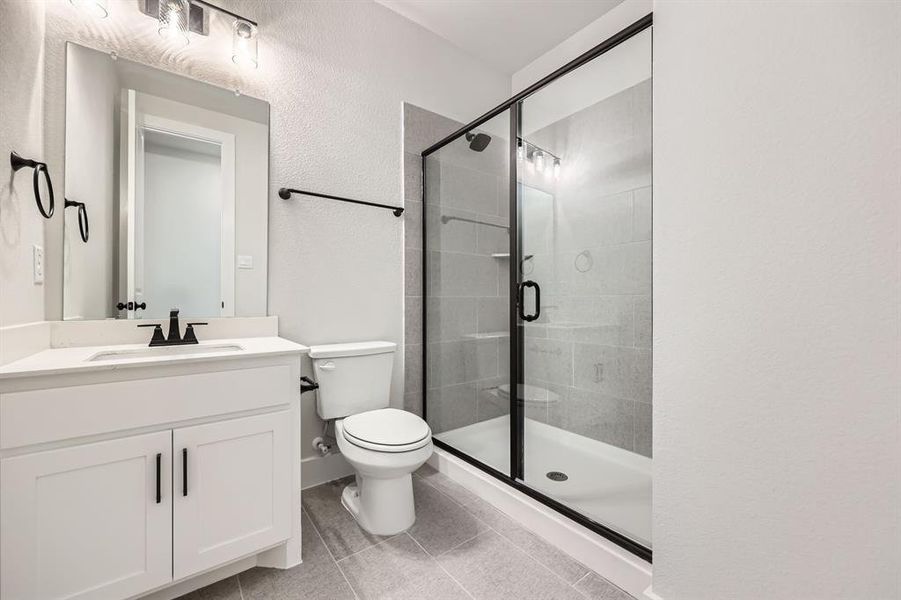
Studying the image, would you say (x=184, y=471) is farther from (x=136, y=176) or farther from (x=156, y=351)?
(x=136, y=176)

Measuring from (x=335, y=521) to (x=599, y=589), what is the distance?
3.56 ft

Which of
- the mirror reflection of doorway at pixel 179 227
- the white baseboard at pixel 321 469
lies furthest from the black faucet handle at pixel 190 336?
the white baseboard at pixel 321 469

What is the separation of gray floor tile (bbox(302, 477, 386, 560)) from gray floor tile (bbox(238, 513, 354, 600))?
73 mm

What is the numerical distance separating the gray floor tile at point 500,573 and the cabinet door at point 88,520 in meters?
0.93

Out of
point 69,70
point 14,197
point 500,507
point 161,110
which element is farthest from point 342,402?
point 69,70

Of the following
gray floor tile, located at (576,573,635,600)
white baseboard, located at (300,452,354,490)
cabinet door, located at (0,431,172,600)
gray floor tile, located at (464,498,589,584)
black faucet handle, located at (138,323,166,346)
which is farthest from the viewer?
white baseboard, located at (300,452,354,490)

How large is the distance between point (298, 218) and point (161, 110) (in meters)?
0.68

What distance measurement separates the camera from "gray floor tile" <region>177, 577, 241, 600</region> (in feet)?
4.17

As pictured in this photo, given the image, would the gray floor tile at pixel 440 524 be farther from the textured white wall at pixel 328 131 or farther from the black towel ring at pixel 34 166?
the black towel ring at pixel 34 166

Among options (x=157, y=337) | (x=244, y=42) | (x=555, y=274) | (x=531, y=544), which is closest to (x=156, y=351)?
(x=157, y=337)

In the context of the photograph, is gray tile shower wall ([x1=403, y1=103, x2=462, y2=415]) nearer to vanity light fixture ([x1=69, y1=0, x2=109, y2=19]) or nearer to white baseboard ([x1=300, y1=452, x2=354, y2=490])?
white baseboard ([x1=300, y1=452, x2=354, y2=490])

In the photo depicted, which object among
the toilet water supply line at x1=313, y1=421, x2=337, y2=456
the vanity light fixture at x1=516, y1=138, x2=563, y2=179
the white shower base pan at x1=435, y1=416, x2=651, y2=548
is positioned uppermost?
the vanity light fixture at x1=516, y1=138, x2=563, y2=179

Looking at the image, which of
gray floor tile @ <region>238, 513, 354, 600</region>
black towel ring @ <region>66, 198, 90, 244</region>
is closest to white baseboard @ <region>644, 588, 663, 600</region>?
gray floor tile @ <region>238, 513, 354, 600</region>

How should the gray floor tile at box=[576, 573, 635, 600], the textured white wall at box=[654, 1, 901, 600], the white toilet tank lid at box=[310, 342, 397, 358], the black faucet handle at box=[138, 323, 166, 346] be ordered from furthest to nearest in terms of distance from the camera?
1. the white toilet tank lid at box=[310, 342, 397, 358]
2. the black faucet handle at box=[138, 323, 166, 346]
3. the gray floor tile at box=[576, 573, 635, 600]
4. the textured white wall at box=[654, 1, 901, 600]
